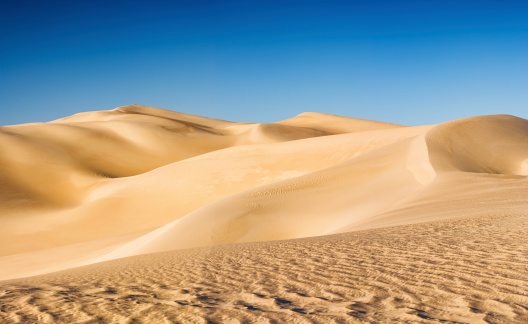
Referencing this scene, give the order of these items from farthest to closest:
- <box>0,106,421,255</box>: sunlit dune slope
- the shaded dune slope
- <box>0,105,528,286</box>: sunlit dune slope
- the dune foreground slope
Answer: <box>0,106,421,255</box>: sunlit dune slope → the shaded dune slope → <box>0,105,528,286</box>: sunlit dune slope → the dune foreground slope

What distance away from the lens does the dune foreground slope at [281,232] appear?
4.04 meters

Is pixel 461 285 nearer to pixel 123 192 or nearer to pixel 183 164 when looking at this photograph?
pixel 123 192

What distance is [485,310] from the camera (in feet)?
11.6

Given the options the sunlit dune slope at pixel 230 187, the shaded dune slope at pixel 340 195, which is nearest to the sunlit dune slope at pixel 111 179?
the sunlit dune slope at pixel 230 187

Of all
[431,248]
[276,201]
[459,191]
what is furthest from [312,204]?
[431,248]

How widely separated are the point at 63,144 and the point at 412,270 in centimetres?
4425

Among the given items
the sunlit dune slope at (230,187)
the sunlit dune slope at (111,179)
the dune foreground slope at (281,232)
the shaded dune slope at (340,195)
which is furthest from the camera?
the sunlit dune slope at (111,179)

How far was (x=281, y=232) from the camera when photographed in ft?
46.2

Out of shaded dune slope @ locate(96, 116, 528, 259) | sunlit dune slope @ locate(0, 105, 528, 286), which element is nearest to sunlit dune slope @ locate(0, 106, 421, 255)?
sunlit dune slope @ locate(0, 105, 528, 286)

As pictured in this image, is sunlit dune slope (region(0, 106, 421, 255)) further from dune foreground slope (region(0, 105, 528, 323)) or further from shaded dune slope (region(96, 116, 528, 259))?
shaded dune slope (region(96, 116, 528, 259))

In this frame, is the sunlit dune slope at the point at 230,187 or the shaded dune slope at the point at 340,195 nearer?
the sunlit dune slope at the point at 230,187

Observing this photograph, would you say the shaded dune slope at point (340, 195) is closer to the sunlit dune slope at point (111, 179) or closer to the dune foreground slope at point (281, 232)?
the dune foreground slope at point (281, 232)

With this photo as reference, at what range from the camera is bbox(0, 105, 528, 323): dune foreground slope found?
159 inches

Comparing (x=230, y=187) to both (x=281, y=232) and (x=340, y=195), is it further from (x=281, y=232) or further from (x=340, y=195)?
(x=281, y=232)
